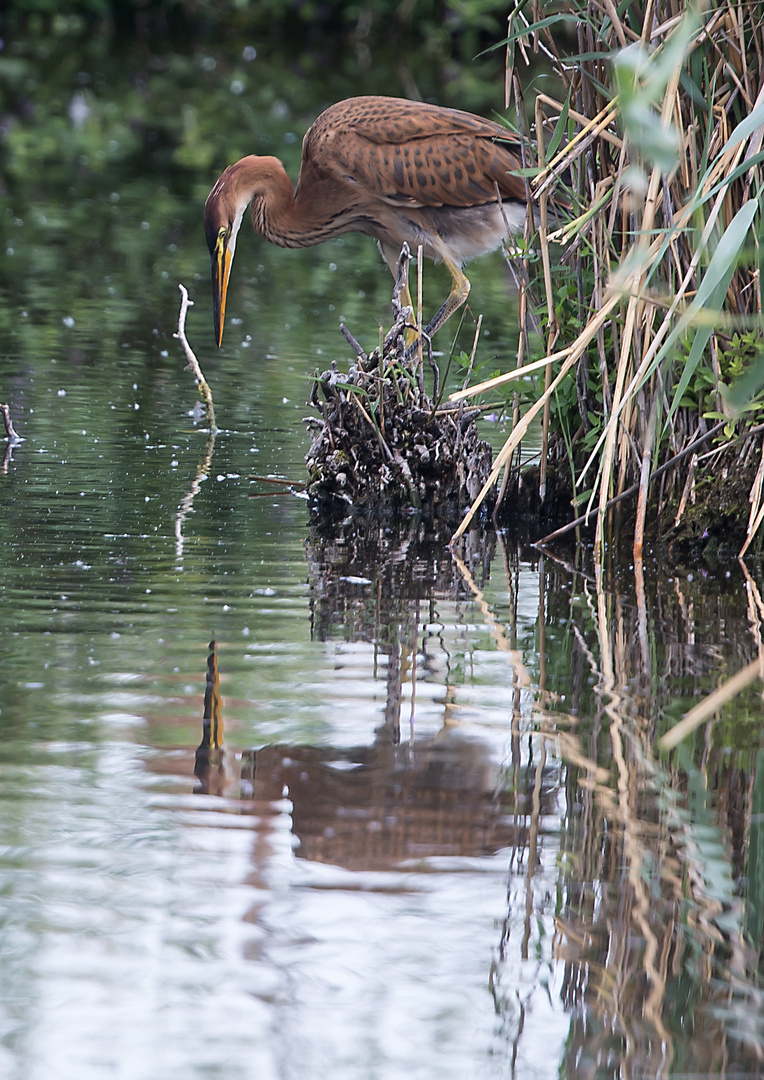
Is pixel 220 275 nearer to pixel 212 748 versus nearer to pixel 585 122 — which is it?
pixel 585 122

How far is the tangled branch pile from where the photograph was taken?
3.86 metres

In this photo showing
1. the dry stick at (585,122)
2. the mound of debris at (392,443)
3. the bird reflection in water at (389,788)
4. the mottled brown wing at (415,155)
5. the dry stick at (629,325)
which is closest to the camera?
the bird reflection in water at (389,788)

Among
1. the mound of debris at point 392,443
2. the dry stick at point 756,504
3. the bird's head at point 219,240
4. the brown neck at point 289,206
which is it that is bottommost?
the dry stick at point 756,504

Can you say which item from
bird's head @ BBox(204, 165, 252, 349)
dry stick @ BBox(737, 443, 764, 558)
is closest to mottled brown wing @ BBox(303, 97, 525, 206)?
bird's head @ BBox(204, 165, 252, 349)

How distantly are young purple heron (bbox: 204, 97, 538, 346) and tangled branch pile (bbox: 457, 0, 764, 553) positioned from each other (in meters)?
1.99

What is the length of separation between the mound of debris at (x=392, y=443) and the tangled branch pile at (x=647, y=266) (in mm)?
341

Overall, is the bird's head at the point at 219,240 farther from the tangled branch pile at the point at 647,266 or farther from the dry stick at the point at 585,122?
the dry stick at the point at 585,122

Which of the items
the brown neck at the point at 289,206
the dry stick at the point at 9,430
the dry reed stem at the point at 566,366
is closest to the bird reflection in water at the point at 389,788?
the dry reed stem at the point at 566,366

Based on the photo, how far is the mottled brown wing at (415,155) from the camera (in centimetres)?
647

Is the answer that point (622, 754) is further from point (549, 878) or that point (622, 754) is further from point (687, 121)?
point (687, 121)

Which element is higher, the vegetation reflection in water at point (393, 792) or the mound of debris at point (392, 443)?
the mound of debris at point (392, 443)

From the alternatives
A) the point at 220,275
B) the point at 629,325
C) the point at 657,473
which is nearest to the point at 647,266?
the point at 629,325

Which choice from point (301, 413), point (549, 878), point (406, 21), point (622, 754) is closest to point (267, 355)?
point (301, 413)

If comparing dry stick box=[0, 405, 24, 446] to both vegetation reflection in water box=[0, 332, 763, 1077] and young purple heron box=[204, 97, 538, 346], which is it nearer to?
vegetation reflection in water box=[0, 332, 763, 1077]
